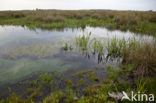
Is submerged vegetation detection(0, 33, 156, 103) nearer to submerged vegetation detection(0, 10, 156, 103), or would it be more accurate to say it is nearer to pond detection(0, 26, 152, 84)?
submerged vegetation detection(0, 10, 156, 103)

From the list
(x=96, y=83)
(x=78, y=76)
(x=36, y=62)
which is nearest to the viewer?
→ (x=96, y=83)

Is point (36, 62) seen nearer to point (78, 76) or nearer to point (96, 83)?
point (78, 76)

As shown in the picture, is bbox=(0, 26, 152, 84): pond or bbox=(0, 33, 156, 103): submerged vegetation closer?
bbox=(0, 33, 156, 103): submerged vegetation

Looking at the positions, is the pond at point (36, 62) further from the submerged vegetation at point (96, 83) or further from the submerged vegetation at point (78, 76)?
the submerged vegetation at point (96, 83)

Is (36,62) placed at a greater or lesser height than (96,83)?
greater

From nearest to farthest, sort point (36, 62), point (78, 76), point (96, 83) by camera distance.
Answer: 1. point (96, 83)
2. point (78, 76)
3. point (36, 62)

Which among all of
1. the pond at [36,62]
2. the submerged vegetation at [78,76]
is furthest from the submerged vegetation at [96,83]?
the pond at [36,62]

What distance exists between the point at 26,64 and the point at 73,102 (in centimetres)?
270

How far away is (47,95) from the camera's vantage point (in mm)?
2443

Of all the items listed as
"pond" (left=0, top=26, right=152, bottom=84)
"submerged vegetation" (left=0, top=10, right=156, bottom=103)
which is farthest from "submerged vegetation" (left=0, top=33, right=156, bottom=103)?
"pond" (left=0, top=26, right=152, bottom=84)

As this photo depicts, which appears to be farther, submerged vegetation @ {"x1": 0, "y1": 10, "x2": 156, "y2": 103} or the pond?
the pond

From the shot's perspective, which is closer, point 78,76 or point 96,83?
point 96,83

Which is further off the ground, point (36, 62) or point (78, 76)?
point (36, 62)

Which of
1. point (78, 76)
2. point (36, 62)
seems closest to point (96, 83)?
point (78, 76)
